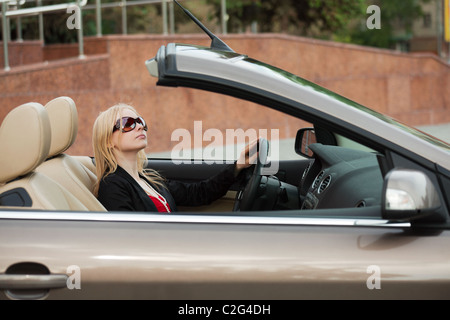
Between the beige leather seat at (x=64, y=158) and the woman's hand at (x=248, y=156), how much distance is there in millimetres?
715

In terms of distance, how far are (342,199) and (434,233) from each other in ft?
1.86

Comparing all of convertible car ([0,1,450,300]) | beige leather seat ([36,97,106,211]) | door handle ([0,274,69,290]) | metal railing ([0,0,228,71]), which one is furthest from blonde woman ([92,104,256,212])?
metal railing ([0,0,228,71])

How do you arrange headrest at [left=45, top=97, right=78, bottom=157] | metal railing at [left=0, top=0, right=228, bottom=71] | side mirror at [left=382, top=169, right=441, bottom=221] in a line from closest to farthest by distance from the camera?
side mirror at [left=382, top=169, right=441, bottom=221], headrest at [left=45, top=97, right=78, bottom=157], metal railing at [left=0, top=0, right=228, bottom=71]

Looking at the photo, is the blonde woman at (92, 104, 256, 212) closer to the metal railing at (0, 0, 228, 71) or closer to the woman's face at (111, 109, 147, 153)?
the woman's face at (111, 109, 147, 153)

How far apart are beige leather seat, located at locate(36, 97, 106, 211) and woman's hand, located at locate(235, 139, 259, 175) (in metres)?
0.71

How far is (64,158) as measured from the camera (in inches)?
140

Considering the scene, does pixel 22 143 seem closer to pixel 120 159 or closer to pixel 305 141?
pixel 120 159

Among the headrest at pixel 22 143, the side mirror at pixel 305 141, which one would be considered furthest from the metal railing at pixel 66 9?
the headrest at pixel 22 143

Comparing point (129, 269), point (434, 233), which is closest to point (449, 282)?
point (434, 233)

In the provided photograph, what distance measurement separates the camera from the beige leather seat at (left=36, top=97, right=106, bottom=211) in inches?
130

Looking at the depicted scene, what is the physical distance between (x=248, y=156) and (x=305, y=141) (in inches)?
28.0

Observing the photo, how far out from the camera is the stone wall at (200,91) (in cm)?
1248

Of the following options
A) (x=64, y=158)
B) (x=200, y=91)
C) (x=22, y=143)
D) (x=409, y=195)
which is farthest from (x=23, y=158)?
(x=200, y=91)
